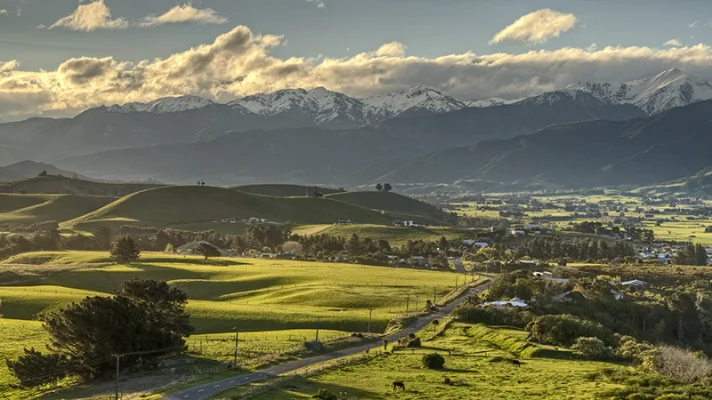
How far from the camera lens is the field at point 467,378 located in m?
53.9

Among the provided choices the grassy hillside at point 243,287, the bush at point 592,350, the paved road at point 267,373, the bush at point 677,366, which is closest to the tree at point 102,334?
the paved road at point 267,373

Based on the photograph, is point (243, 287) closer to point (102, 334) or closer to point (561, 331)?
point (102, 334)

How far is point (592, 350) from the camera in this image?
74875mm

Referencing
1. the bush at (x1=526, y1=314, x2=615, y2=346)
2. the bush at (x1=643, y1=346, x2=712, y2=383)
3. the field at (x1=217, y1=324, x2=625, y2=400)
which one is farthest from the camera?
the bush at (x1=526, y1=314, x2=615, y2=346)

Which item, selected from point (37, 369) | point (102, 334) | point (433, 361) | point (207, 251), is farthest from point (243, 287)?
point (433, 361)

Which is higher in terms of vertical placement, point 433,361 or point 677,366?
point 677,366

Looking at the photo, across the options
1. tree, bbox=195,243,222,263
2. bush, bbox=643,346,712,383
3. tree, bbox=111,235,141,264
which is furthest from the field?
tree, bbox=195,243,222,263

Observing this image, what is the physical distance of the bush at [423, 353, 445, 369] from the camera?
65.7 meters

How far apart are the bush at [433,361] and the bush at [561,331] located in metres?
21.9

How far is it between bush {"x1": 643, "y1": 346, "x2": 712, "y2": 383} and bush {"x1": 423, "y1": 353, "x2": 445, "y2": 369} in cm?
2038

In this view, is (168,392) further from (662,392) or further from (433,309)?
(433,309)

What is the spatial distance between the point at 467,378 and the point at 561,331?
28.1m

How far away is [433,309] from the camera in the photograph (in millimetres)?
106000

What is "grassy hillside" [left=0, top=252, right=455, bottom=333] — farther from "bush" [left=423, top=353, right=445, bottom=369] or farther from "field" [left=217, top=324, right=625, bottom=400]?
"bush" [left=423, top=353, right=445, bottom=369]
